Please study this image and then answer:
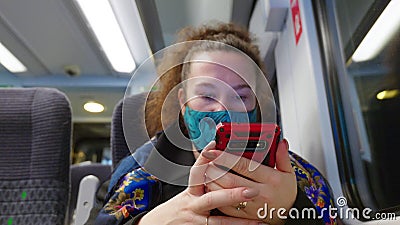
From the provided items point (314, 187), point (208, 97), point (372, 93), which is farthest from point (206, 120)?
point (372, 93)

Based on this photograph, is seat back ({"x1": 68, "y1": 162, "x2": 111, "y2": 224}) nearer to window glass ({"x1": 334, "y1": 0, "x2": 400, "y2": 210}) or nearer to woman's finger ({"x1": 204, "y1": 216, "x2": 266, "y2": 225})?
window glass ({"x1": 334, "y1": 0, "x2": 400, "y2": 210})

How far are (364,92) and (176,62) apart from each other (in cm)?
63

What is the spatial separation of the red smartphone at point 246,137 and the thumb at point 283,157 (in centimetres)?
1

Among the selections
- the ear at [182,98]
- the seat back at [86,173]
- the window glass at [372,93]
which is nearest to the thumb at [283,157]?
the ear at [182,98]

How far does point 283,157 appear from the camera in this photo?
1.94 feet

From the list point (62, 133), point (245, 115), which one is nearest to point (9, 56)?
point (62, 133)

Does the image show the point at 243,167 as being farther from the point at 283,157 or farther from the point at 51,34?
the point at 51,34

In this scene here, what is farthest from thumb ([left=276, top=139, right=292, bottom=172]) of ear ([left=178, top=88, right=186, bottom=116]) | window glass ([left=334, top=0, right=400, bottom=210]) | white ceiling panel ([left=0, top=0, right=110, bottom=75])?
white ceiling panel ([left=0, top=0, right=110, bottom=75])

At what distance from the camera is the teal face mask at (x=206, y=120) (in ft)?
2.16

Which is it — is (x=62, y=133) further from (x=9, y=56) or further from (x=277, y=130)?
(x=9, y=56)

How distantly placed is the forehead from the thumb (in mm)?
153

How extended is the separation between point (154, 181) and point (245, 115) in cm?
30

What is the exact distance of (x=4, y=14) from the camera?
3084mm

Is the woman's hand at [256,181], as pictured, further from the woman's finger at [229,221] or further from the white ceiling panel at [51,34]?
the white ceiling panel at [51,34]
